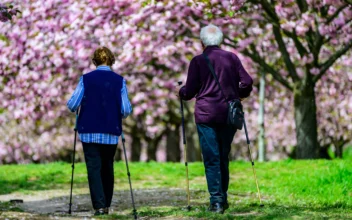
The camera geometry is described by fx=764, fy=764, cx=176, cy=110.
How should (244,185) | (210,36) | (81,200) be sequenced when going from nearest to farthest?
(210,36), (81,200), (244,185)

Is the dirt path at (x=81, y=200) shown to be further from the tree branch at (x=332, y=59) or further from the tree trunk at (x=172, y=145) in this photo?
the tree trunk at (x=172, y=145)

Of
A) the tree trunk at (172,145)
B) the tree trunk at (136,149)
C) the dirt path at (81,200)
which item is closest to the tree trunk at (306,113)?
the dirt path at (81,200)

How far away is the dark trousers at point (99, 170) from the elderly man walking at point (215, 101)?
112cm

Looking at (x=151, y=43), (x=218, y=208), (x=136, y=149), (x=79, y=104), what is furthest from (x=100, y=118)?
(x=136, y=149)

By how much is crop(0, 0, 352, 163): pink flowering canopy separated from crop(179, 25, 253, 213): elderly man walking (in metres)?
5.54

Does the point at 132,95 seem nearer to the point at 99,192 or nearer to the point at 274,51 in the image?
the point at 274,51

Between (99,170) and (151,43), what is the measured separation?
11.9 metres

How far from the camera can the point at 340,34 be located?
64.1 ft

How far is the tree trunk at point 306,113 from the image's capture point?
19156mm

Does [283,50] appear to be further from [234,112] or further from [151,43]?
[234,112]

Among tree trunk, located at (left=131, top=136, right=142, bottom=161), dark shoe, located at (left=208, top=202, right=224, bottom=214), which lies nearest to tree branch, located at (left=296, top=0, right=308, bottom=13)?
dark shoe, located at (left=208, top=202, right=224, bottom=214)

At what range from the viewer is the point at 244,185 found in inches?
532

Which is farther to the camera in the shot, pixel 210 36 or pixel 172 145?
pixel 172 145

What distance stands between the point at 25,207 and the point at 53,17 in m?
9.22
